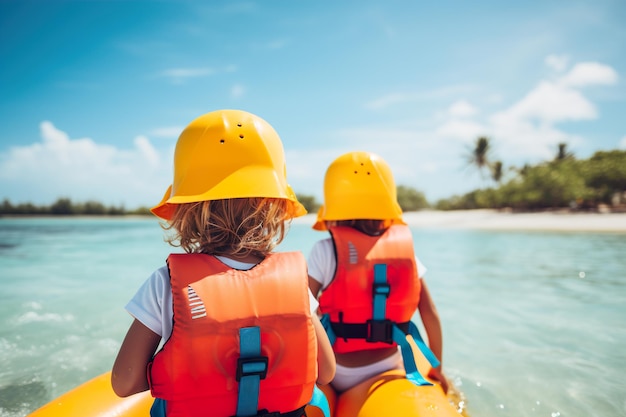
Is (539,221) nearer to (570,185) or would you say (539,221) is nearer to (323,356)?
(570,185)

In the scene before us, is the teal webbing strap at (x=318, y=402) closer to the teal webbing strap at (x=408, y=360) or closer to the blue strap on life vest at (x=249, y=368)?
the blue strap on life vest at (x=249, y=368)

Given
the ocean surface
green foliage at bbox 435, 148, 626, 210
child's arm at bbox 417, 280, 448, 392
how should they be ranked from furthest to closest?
green foliage at bbox 435, 148, 626, 210, the ocean surface, child's arm at bbox 417, 280, 448, 392

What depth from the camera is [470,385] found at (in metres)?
3.14

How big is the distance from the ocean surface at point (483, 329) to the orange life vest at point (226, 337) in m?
2.13

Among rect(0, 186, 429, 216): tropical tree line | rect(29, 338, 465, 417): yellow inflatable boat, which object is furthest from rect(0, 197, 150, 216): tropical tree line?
rect(29, 338, 465, 417): yellow inflatable boat

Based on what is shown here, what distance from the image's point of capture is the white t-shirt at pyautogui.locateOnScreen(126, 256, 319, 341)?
1.09m

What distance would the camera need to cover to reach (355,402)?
5.54 ft

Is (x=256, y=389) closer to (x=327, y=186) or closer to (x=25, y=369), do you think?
(x=327, y=186)

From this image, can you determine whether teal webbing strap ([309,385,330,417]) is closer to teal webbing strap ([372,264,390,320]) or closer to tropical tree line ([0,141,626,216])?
teal webbing strap ([372,264,390,320])

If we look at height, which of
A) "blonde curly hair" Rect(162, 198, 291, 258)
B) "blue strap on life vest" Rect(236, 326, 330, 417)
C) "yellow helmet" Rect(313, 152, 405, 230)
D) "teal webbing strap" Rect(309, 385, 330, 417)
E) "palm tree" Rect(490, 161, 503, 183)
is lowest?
"teal webbing strap" Rect(309, 385, 330, 417)

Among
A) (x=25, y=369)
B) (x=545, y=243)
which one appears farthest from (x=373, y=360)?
(x=545, y=243)

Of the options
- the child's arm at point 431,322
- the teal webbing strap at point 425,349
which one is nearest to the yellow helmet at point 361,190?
the child's arm at point 431,322

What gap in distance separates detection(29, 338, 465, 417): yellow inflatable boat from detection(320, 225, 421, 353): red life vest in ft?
0.71

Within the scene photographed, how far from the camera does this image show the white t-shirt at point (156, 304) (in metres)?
1.09
